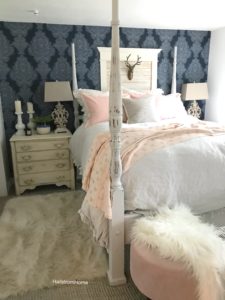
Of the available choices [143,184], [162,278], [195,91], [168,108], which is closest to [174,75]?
[195,91]

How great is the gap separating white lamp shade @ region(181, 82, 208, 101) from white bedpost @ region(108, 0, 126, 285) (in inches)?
95.3

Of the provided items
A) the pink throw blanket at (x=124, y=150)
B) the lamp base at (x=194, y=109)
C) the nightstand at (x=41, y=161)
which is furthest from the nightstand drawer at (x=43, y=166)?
the lamp base at (x=194, y=109)

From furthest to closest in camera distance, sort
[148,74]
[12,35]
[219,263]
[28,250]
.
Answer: [148,74], [12,35], [28,250], [219,263]

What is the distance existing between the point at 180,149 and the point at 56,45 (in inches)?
90.3

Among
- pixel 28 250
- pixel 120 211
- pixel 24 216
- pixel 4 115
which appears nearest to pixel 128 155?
pixel 120 211

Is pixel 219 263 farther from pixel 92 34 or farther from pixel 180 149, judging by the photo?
pixel 92 34

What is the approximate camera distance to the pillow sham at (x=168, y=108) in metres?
3.13

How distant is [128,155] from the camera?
1664 millimetres

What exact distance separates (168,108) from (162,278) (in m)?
2.25

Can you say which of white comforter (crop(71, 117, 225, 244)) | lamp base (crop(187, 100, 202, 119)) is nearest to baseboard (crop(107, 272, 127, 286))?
white comforter (crop(71, 117, 225, 244))

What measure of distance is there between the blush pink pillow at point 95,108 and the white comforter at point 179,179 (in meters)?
1.25

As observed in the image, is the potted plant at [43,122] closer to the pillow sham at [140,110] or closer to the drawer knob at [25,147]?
the drawer knob at [25,147]

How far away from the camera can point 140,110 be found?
9.54 feet

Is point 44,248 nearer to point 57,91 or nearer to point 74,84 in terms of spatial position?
point 57,91
